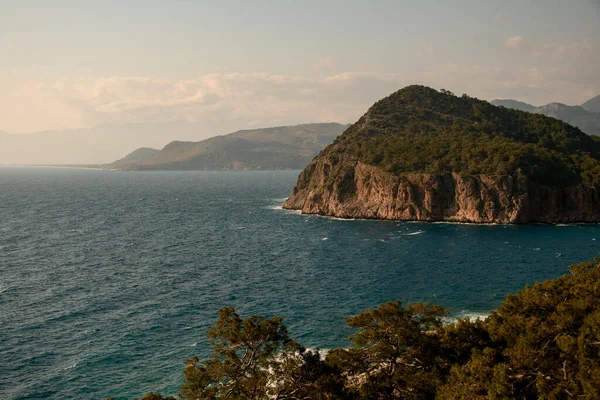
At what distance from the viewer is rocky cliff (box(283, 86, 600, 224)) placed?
141m

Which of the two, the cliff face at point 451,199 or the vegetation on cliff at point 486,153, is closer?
the cliff face at point 451,199

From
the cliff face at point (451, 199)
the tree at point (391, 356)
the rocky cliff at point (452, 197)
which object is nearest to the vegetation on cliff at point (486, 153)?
the rocky cliff at point (452, 197)

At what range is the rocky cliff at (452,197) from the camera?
14100 cm

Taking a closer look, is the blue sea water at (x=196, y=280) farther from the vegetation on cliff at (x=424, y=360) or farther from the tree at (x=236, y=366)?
the vegetation on cliff at (x=424, y=360)

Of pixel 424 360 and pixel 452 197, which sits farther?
pixel 452 197

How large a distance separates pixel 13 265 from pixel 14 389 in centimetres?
5665

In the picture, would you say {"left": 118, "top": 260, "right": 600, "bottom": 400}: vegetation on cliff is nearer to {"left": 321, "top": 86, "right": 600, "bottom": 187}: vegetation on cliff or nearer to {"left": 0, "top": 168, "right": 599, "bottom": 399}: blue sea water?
{"left": 0, "top": 168, "right": 599, "bottom": 399}: blue sea water

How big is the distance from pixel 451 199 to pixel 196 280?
307 feet

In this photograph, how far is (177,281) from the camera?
87062 millimetres

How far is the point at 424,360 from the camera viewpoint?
139ft

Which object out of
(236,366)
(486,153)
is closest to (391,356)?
(236,366)

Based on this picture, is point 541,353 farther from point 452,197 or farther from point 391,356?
point 452,197

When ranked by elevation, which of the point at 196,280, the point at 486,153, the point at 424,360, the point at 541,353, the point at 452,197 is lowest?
the point at 196,280

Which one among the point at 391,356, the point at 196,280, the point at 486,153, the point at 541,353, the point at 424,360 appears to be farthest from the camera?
the point at 486,153
